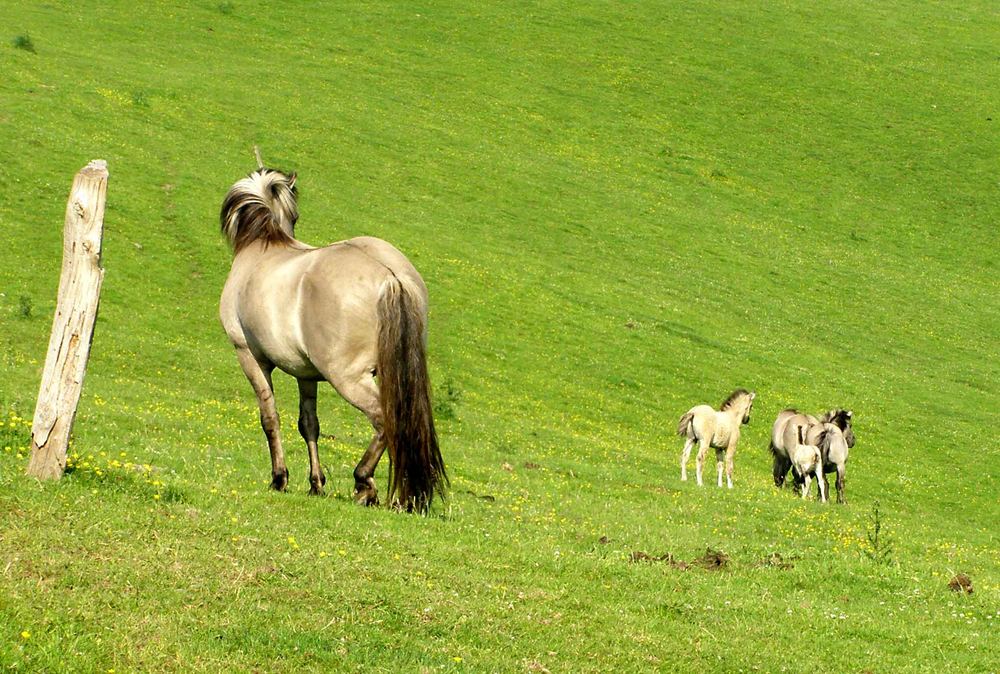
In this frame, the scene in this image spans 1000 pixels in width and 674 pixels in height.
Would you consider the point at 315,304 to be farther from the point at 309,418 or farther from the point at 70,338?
the point at 70,338

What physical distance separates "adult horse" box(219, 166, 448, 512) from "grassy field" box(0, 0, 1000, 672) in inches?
28.1

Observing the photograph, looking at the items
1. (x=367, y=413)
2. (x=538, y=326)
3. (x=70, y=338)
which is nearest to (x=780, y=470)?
(x=538, y=326)

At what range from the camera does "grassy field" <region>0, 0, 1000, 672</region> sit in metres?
10.6

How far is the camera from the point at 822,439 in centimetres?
3011

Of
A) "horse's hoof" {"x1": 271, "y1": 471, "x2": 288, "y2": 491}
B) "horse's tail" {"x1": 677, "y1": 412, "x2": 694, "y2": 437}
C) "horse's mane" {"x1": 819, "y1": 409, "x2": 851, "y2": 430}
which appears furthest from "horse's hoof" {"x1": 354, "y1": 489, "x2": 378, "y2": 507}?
"horse's mane" {"x1": 819, "y1": 409, "x2": 851, "y2": 430}

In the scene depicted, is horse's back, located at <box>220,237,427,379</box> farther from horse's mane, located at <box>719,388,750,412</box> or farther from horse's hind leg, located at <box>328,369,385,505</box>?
horse's mane, located at <box>719,388,750,412</box>

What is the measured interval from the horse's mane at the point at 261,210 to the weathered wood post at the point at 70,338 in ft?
14.9

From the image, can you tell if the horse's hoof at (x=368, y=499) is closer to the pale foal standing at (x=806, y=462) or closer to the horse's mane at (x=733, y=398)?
the pale foal standing at (x=806, y=462)

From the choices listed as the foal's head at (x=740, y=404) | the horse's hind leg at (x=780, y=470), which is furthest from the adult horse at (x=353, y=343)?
the horse's hind leg at (x=780, y=470)

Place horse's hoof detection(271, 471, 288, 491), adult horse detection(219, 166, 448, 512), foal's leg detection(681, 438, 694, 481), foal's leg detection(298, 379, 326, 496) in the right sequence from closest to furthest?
adult horse detection(219, 166, 448, 512) → horse's hoof detection(271, 471, 288, 491) → foal's leg detection(298, 379, 326, 496) → foal's leg detection(681, 438, 694, 481)

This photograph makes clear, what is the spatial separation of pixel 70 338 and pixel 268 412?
13.7 feet

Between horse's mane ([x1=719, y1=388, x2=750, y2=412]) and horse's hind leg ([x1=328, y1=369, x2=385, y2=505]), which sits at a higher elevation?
horse's hind leg ([x1=328, y1=369, x2=385, y2=505])

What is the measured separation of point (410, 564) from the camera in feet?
38.7

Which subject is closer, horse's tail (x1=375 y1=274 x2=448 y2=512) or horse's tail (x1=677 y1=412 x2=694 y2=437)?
horse's tail (x1=375 y1=274 x2=448 y2=512)
